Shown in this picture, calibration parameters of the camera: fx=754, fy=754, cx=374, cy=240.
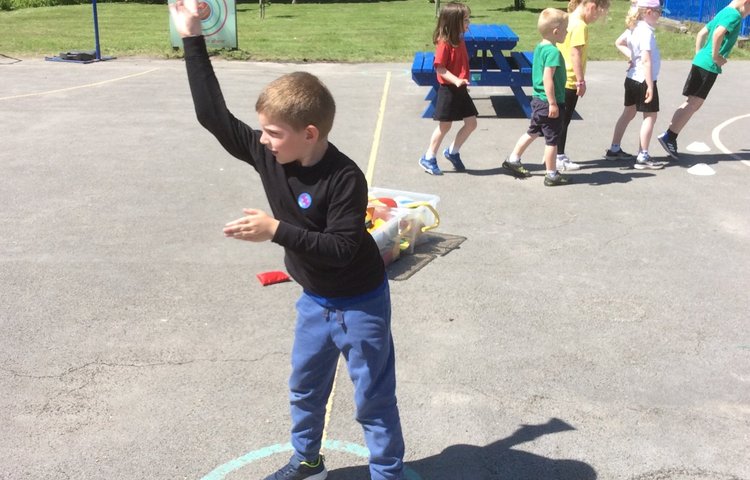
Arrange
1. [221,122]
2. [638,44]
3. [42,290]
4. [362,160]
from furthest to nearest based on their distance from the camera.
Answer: [362,160] < [638,44] < [42,290] < [221,122]

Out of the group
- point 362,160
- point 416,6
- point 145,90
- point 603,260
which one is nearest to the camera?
point 603,260

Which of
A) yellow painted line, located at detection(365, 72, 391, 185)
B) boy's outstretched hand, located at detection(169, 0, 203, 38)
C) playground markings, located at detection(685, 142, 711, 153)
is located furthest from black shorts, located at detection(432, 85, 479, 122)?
boy's outstretched hand, located at detection(169, 0, 203, 38)

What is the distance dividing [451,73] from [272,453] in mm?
5039

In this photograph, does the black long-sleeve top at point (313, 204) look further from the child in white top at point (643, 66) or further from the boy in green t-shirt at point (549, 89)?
the child in white top at point (643, 66)

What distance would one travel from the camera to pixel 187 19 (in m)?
2.66

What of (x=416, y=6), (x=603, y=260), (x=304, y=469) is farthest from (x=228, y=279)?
(x=416, y=6)

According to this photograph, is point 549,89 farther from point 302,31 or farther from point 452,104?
point 302,31

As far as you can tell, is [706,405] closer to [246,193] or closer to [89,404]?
[89,404]

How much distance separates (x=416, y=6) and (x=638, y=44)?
24556mm

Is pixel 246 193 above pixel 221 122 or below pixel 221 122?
below

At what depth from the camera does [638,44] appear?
7.74m

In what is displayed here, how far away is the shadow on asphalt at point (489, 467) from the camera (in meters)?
3.20

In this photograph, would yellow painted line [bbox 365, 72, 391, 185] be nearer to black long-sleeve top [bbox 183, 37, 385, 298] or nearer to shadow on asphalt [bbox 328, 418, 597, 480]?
shadow on asphalt [bbox 328, 418, 597, 480]

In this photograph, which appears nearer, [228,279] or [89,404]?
[89,404]
